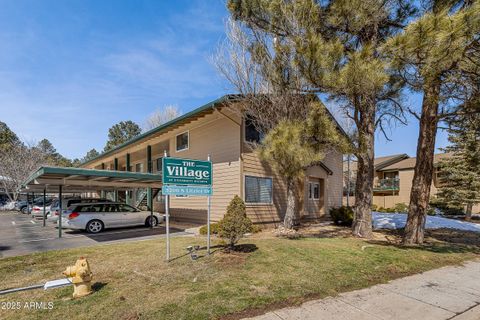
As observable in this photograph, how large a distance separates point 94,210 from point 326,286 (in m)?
11.5

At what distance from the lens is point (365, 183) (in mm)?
10828

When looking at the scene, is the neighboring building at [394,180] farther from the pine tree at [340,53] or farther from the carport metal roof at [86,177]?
the carport metal roof at [86,177]

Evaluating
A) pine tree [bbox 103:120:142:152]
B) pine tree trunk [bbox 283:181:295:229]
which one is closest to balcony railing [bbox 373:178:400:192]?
pine tree trunk [bbox 283:181:295:229]

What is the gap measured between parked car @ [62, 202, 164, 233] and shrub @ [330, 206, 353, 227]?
9.51 meters

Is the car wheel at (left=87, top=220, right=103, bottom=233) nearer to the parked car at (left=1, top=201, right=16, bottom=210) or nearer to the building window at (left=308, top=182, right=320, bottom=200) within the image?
the building window at (left=308, top=182, right=320, bottom=200)

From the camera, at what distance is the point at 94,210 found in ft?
43.7

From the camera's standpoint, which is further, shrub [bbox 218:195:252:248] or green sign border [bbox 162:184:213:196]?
shrub [bbox 218:195:252:248]

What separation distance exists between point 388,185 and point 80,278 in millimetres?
34557

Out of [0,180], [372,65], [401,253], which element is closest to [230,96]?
[372,65]

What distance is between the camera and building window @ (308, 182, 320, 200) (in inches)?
687

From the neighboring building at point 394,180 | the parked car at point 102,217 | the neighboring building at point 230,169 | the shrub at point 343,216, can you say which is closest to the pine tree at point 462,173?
the neighboring building at point 394,180

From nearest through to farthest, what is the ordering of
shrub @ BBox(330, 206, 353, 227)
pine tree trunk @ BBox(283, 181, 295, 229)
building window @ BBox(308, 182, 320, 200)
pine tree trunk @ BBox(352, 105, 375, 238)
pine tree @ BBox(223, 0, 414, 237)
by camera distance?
pine tree @ BBox(223, 0, 414, 237), pine tree trunk @ BBox(352, 105, 375, 238), pine tree trunk @ BBox(283, 181, 295, 229), shrub @ BBox(330, 206, 353, 227), building window @ BBox(308, 182, 320, 200)

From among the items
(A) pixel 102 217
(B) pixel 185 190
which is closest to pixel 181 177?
(B) pixel 185 190

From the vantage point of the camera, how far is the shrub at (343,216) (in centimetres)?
1474
